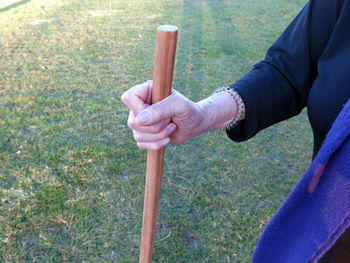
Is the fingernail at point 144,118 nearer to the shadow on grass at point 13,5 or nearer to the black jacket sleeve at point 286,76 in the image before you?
the black jacket sleeve at point 286,76

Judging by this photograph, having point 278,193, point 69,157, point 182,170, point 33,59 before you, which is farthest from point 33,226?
point 33,59

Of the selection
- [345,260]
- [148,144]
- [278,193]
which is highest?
[148,144]

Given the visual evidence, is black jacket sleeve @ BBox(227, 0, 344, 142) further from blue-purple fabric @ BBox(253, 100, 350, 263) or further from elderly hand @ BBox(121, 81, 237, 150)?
blue-purple fabric @ BBox(253, 100, 350, 263)

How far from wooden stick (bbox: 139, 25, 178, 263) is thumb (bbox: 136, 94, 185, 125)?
27mm

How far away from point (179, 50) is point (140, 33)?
3.42ft

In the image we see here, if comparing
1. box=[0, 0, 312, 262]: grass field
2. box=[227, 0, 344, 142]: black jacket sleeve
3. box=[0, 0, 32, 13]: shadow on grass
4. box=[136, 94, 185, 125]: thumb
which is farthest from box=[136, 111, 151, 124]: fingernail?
box=[0, 0, 32, 13]: shadow on grass

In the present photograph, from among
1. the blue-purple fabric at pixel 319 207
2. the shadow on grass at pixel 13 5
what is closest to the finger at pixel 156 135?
the blue-purple fabric at pixel 319 207

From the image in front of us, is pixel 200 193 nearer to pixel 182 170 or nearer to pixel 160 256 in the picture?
pixel 182 170

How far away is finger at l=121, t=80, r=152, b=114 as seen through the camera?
107 cm

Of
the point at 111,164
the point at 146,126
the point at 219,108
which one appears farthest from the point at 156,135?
the point at 111,164

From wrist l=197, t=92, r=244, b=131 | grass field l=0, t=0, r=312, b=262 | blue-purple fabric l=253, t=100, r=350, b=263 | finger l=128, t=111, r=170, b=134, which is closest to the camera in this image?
blue-purple fabric l=253, t=100, r=350, b=263

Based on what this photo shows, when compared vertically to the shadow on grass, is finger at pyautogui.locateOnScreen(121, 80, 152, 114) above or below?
above

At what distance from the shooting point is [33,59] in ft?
14.9

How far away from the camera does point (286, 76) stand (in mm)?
1218
